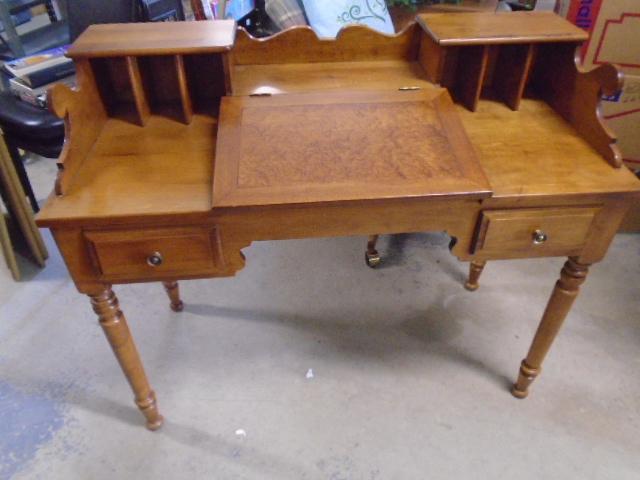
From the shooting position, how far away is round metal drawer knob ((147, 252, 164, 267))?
3.23 feet

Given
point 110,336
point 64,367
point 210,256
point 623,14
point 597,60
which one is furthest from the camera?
point 597,60

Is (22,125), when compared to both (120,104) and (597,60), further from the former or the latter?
(597,60)

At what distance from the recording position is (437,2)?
1.82 metres

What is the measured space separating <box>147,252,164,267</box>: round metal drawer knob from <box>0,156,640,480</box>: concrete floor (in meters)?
0.61

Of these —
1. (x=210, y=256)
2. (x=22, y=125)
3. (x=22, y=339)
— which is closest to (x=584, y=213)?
(x=210, y=256)

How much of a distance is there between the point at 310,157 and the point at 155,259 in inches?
14.7

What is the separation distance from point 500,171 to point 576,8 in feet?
3.58

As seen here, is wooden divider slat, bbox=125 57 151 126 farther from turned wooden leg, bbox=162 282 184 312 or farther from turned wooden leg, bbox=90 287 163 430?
turned wooden leg, bbox=162 282 184 312

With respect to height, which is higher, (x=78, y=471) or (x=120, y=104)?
(x=120, y=104)

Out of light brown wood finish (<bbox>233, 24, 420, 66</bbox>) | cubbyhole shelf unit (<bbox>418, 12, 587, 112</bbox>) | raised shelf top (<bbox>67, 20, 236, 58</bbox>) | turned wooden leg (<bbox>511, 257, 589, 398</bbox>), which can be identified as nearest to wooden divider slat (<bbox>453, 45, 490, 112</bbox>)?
cubbyhole shelf unit (<bbox>418, 12, 587, 112</bbox>)

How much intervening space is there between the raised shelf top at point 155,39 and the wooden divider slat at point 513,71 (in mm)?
671

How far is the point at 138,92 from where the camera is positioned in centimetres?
110

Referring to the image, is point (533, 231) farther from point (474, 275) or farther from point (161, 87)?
point (161, 87)

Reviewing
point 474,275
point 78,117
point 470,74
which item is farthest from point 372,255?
point 78,117
